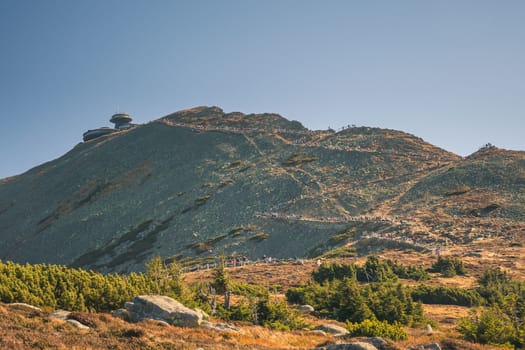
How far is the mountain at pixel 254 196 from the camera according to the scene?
210ft

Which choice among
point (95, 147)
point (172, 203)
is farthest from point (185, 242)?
point (95, 147)

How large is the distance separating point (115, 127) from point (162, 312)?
166 metres

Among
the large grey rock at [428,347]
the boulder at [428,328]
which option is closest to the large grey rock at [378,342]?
the large grey rock at [428,347]

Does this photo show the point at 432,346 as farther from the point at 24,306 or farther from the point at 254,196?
the point at 254,196

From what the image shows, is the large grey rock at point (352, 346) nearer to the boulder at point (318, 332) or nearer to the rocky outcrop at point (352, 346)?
the rocky outcrop at point (352, 346)

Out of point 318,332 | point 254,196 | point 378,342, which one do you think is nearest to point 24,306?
point 318,332

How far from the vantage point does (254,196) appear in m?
88.1

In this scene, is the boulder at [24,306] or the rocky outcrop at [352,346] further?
the boulder at [24,306]

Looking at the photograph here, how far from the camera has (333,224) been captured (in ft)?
224

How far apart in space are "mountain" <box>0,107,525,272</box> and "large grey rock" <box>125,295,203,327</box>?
35.5 meters

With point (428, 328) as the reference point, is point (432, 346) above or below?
above

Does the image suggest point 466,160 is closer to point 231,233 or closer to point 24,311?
point 231,233

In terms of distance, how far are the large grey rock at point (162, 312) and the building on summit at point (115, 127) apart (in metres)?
158

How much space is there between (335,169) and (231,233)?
32.1 metres
